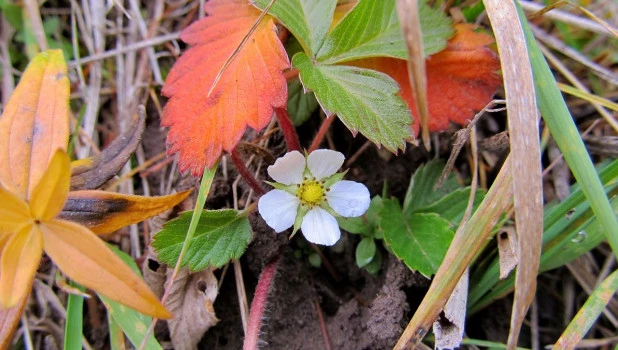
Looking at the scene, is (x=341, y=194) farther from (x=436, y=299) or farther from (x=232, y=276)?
(x=232, y=276)

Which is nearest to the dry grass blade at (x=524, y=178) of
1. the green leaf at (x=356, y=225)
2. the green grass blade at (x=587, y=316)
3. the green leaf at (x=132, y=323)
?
the green grass blade at (x=587, y=316)

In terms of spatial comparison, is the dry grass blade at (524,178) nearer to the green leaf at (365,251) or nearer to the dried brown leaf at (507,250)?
the dried brown leaf at (507,250)

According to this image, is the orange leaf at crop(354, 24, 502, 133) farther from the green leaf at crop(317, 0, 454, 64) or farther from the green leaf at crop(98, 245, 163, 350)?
the green leaf at crop(98, 245, 163, 350)

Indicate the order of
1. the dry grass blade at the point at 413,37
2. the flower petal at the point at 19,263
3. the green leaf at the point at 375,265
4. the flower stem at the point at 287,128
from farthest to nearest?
the green leaf at the point at 375,265 < the flower stem at the point at 287,128 < the flower petal at the point at 19,263 < the dry grass blade at the point at 413,37

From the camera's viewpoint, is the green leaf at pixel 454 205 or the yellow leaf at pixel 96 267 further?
the green leaf at pixel 454 205

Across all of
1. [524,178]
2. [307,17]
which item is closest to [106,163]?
[307,17]

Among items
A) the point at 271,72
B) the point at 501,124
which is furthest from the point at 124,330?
the point at 501,124

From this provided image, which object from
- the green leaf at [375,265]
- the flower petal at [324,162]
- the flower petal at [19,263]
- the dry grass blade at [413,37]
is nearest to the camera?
the dry grass blade at [413,37]
